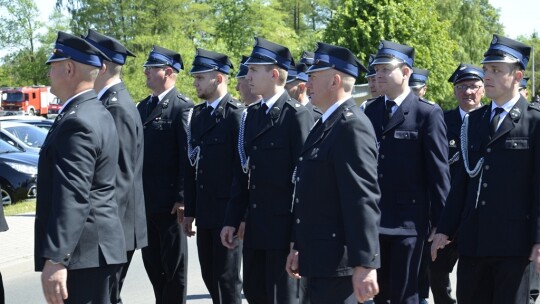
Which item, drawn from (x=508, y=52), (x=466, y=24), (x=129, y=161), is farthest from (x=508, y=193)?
(x=466, y=24)

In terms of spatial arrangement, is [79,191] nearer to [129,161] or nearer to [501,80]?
[129,161]

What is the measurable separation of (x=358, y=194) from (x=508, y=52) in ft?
5.72

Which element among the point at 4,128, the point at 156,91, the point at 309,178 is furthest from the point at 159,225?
the point at 4,128

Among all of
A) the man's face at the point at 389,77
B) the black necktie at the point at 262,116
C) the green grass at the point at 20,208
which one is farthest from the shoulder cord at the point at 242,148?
the green grass at the point at 20,208

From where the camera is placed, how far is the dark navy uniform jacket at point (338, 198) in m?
4.67

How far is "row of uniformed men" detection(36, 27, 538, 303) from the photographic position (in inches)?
185

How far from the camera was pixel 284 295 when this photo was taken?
623cm

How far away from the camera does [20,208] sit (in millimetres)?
16594

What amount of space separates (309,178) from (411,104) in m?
2.11

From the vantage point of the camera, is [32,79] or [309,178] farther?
[32,79]

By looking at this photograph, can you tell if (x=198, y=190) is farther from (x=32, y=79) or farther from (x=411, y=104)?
(x=32, y=79)

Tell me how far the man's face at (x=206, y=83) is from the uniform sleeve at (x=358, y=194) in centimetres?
306

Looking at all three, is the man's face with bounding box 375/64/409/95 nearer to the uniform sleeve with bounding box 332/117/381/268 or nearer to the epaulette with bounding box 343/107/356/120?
the epaulette with bounding box 343/107/356/120

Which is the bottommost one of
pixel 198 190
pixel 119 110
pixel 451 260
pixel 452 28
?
pixel 451 260
